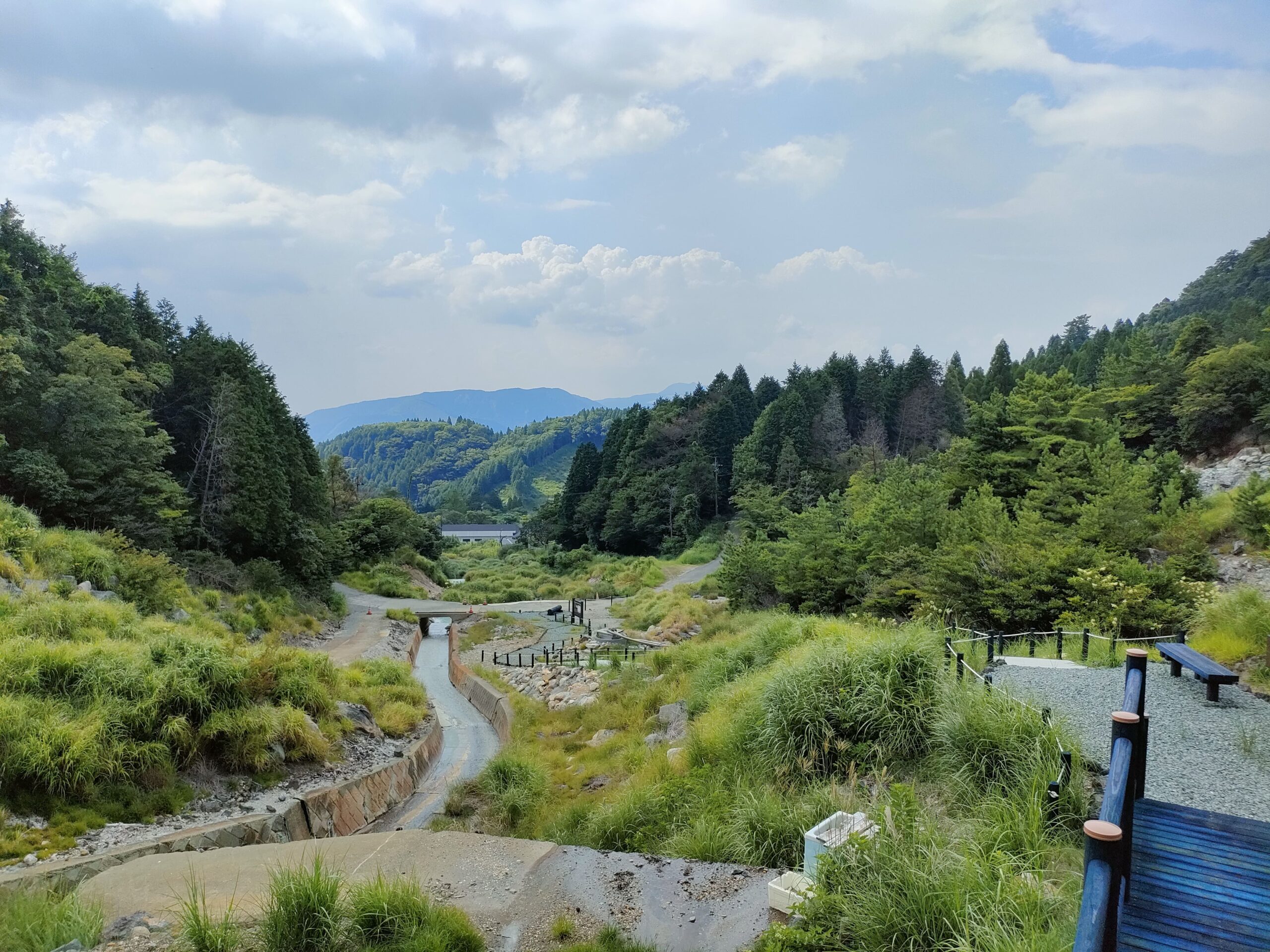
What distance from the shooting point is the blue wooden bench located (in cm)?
634

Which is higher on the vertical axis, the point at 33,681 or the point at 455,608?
the point at 33,681

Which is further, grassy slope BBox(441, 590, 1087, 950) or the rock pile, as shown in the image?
the rock pile

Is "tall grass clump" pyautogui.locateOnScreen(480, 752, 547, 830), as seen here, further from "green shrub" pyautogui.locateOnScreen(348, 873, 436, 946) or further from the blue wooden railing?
the blue wooden railing

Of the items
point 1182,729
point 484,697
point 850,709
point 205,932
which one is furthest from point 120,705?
point 1182,729

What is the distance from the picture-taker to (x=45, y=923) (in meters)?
4.74

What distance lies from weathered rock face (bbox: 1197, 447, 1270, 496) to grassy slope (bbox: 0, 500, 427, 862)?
24229 millimetres

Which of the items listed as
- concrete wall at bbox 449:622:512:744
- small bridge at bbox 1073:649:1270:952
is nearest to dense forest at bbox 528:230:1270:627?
concrete wall at bbox 449:622:512:744

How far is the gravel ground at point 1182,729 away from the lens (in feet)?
15.3

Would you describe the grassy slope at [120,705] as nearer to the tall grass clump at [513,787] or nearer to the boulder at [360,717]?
the boulder at [360,717]

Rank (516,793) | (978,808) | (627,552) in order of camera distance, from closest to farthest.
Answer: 1. (978,808)
2. (516,793)
3. (627,552)

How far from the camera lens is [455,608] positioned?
36.1m

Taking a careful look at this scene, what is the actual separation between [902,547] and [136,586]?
17.7 meters

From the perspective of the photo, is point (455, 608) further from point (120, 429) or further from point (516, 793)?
point (516, 793)

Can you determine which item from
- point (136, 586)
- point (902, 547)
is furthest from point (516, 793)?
point (136, 586)
